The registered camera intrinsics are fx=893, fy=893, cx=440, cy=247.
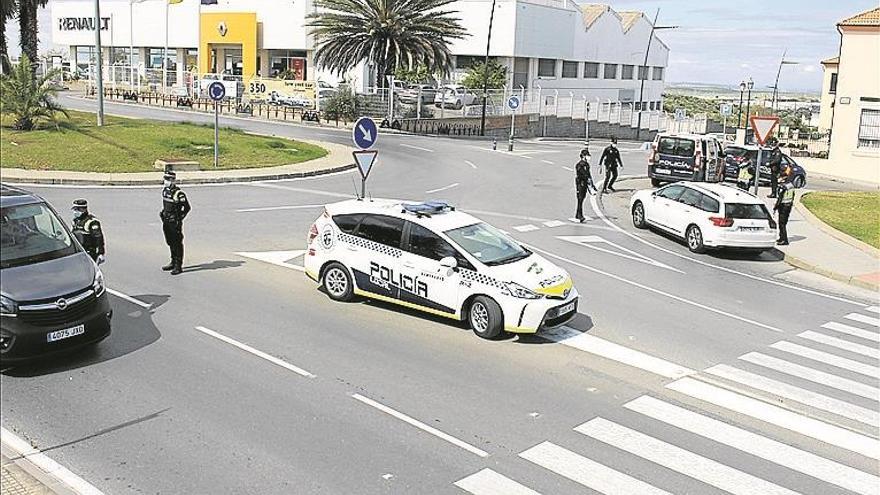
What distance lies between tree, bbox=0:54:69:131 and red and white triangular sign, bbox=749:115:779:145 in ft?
55.6

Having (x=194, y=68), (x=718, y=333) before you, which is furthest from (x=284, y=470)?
(x=194, y=68)

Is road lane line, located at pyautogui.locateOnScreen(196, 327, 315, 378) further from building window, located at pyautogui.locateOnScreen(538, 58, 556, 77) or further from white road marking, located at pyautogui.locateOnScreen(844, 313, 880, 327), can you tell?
building window, located at pyautogui.locateOnScreen(538, 58, 556, 77)

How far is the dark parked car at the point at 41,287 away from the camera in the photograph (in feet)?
19.3

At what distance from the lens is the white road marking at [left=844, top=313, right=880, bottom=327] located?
568 inches

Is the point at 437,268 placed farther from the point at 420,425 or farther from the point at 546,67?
the point at 546,67

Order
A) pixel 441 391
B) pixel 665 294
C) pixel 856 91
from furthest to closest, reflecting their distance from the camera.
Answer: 1. pixel 856 91
2. pixel 665 294
3. pixel 441 391

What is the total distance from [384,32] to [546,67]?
25244 mm

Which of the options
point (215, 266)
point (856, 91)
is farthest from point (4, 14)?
point (856, 91)

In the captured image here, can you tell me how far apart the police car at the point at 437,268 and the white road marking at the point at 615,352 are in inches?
12.5

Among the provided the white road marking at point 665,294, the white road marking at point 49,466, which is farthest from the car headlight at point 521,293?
the white road marking at point 49,466

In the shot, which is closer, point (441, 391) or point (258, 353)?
point (441, 391)

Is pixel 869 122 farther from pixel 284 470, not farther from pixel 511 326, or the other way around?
pixel 284 470

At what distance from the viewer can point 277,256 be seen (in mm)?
15789

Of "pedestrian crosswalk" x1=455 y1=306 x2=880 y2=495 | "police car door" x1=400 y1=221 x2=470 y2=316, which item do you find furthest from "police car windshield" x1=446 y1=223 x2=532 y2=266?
"pedestrian crosswalk" x1=455 y1=306 x2=880 y2=495
